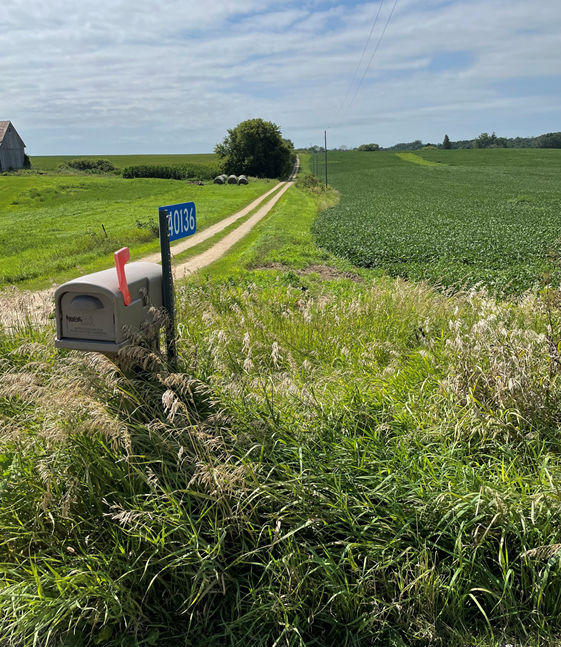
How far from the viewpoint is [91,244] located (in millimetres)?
17641

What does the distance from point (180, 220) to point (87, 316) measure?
1.20m

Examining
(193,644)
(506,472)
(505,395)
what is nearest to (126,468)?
(193,644)

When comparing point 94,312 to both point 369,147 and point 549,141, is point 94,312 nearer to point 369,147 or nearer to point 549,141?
point 549,141

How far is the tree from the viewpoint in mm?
65438

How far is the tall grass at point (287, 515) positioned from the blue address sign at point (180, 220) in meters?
1.00

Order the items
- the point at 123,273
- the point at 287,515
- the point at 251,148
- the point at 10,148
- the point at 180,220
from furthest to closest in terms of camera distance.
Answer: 1. the point at 251,148
2. the point at 10,148
3. the point at 180,220
4. the point at 123,273
5. the point at 287,515

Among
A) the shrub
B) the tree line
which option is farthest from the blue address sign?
the tree line

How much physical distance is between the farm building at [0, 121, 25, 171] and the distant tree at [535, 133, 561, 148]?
12408 cm

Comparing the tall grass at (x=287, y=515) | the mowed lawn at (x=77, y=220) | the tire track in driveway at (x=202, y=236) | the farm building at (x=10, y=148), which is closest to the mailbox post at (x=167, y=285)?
the tall grass at (x=287, y=515)

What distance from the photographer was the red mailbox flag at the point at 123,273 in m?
3.03

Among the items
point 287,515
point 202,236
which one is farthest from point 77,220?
point 287,515

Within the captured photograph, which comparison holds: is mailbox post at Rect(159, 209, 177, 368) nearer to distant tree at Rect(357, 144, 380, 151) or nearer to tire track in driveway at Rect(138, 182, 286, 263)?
tire track in driveway at Rect(138, 182, 286, 263)

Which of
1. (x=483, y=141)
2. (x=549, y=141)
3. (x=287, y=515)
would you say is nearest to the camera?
(x=287, y=515)

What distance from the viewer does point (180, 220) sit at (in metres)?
3.95
